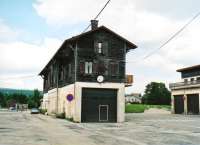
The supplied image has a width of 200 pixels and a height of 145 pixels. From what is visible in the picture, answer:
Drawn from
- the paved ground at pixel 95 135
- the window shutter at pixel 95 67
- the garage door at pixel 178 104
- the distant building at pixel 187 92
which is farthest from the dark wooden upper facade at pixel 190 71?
the paved ground at pixel 95 135

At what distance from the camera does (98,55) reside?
4006 centimetres

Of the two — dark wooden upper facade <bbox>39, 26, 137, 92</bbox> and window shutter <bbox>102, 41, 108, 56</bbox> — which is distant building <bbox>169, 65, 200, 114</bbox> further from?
window shutter <bbox>102, 41, 108, 56</bbox>

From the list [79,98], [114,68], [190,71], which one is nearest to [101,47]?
[114,68]

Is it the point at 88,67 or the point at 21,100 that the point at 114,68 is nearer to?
the point at 88,67

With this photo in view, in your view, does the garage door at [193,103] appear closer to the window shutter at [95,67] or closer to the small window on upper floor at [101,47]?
the small window on upper floor at [101,47]

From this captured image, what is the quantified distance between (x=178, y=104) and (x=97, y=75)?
3741 centimetres

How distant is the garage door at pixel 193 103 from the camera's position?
65.4m

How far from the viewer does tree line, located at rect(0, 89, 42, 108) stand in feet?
439

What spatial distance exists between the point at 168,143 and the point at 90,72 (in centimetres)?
2108

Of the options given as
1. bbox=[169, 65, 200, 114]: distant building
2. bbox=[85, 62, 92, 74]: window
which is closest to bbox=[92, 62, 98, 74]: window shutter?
bbox=[85, 62, 92, 74]: window

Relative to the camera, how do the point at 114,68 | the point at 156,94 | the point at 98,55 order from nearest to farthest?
the point at 98,55
the point at 114,68
the point at 156,94

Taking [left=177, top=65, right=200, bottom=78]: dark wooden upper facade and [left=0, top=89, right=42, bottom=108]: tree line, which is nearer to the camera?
[left=177, top=65, right=200, bottom=78]: dark wooden upper facade

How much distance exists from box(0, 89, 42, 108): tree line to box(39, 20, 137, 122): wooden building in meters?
90.9

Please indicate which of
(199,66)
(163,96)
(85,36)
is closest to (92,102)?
(85,36)
